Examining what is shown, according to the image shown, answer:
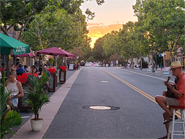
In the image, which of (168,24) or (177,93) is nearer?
(177,93)

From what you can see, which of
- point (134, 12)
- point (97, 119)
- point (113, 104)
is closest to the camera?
point (97, 119)

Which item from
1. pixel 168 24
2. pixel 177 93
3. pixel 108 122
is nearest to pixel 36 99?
pixel 108 122

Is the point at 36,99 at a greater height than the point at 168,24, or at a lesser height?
lesser

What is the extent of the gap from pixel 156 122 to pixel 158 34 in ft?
107

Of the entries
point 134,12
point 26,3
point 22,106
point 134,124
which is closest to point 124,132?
point 134,124

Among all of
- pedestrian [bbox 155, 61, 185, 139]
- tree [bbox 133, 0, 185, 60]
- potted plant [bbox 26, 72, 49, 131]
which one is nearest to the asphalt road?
potted plant [bbox 26, 72, 49, 131]

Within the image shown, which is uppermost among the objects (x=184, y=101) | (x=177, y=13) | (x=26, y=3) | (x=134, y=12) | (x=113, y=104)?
(x=134, y=12)

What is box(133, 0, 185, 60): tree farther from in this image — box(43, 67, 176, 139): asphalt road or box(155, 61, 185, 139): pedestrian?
box(155, 61, 185, 139): pedestrian

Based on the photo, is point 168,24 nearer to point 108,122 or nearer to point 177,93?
point 108,122

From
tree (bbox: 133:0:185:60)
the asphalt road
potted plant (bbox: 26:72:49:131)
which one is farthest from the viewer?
tree (bbox: 133:0:185:60)

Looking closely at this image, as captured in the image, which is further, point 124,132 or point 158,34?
point 158,34

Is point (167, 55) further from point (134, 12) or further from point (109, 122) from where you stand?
point (109, 122)

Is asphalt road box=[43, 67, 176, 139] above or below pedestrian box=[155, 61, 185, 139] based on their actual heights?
below

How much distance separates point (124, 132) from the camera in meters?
6.86
